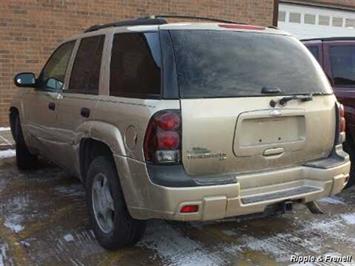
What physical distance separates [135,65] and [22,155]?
137 inches

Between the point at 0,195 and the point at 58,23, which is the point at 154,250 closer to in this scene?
the point at 0,195

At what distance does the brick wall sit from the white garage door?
4.46 metres

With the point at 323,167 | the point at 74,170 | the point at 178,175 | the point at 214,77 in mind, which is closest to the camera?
the point at 178,175

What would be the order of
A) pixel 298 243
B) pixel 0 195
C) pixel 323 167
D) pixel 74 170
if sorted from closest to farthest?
1. pixel 323 167
2. pixel 298 243
3. pixel 74 170
4. pixel 0 195

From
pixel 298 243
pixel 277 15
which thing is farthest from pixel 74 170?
pixel 277 15

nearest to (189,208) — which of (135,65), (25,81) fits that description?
(135,65)

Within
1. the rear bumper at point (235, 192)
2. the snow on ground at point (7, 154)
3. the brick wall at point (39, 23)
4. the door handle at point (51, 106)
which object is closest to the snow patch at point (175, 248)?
the rear bumper at point (235, 192)

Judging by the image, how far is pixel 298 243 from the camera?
4.16 metres

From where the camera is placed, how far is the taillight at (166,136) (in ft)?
10.9

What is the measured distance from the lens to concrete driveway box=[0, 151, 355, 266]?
3.86 m

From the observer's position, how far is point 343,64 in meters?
5.82

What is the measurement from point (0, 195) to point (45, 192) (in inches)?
18.9

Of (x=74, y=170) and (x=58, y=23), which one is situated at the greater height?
(x=58, y=23)

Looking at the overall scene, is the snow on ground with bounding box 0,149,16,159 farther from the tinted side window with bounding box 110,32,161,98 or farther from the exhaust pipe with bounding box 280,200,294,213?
the exhaust pipe with bounding box 280,200,294,213
